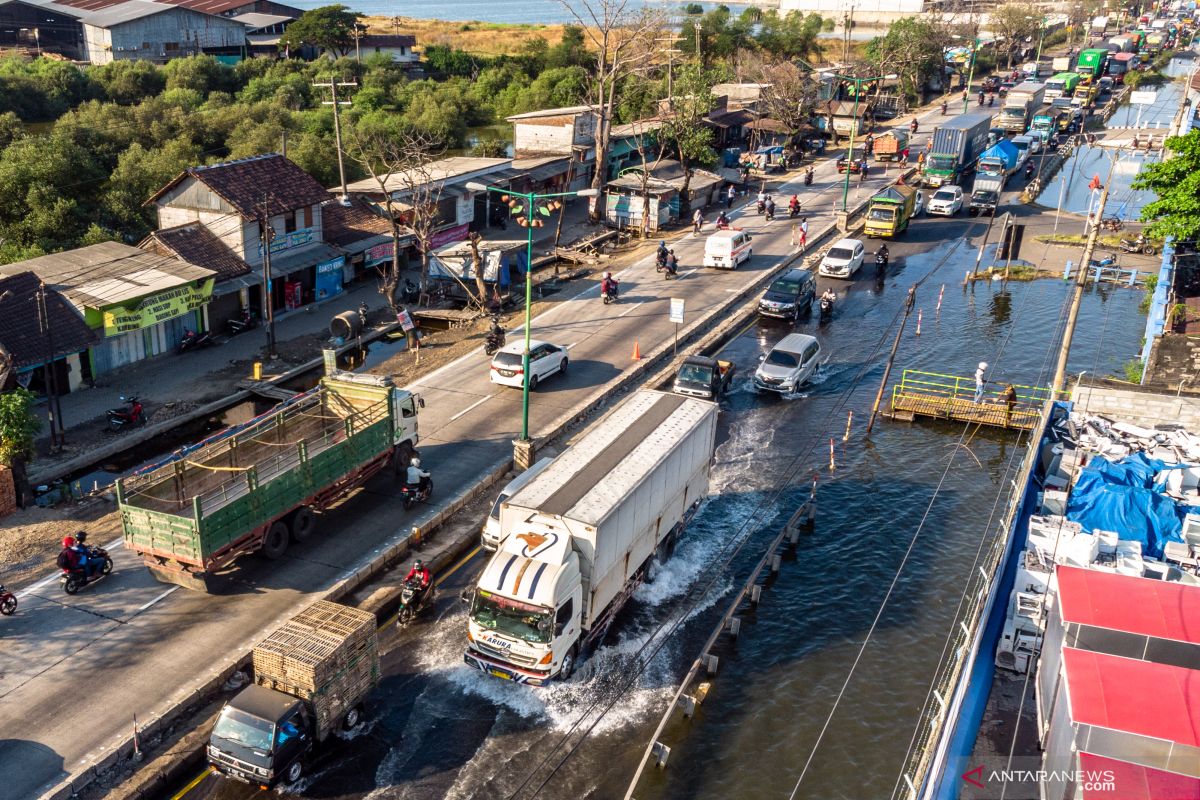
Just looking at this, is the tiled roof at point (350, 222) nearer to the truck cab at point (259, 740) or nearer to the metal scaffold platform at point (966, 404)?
the metal scaffold platform at point (966, 404)

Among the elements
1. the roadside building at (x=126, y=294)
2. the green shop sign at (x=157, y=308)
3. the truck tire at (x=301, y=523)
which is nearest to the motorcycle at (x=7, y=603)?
the truck tire at (x=301, y=523)

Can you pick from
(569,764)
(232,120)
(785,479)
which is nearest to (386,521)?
(569,764)

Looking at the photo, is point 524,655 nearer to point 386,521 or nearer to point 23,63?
point 386,521

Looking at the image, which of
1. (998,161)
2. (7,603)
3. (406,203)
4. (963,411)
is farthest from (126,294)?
(998,161)

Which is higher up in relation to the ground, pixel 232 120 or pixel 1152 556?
pixel 232 120

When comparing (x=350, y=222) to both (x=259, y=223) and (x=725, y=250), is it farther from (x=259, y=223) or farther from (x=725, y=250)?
(x=725, y=250)
